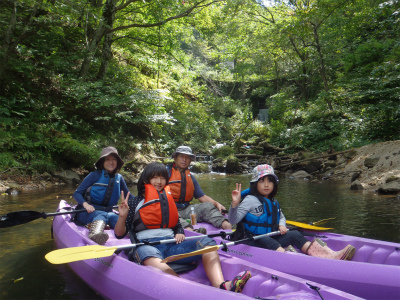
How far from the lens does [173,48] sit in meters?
12.0

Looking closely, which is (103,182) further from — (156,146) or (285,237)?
(156,146)

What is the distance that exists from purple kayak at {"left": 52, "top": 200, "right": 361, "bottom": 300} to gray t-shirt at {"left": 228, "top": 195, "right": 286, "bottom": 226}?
46 centimetres

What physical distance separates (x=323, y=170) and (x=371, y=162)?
2.13 metres

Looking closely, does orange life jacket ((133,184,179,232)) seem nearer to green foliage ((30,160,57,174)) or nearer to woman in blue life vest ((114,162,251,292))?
woman in blue life vest ((114,162,251,292))

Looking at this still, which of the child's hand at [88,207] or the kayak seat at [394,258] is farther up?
the child's hand at [88,207]

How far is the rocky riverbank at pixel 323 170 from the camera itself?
7676 mm

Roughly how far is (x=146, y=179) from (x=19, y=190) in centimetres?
593

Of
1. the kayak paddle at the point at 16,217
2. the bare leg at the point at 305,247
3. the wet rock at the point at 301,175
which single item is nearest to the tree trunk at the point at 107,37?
the wet rock at the point at 301,175

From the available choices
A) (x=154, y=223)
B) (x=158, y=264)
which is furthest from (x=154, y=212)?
(x=158, y=264)

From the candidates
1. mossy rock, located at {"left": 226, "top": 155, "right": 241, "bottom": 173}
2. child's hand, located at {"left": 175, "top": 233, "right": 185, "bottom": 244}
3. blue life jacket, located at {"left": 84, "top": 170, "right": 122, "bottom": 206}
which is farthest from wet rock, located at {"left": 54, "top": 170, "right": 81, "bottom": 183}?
child's hand, located at {"left": 175, "top": 233, "right": 185, "bottom": 244}

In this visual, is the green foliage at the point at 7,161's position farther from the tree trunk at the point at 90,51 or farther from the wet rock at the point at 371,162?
the wet rock at the point at 371,162

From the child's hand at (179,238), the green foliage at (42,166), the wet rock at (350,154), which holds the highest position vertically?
the wet rock at (350,154)

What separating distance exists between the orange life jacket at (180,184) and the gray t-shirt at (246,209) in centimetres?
131

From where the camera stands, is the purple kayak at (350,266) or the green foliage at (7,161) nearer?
the purple kayak at (350,266)
